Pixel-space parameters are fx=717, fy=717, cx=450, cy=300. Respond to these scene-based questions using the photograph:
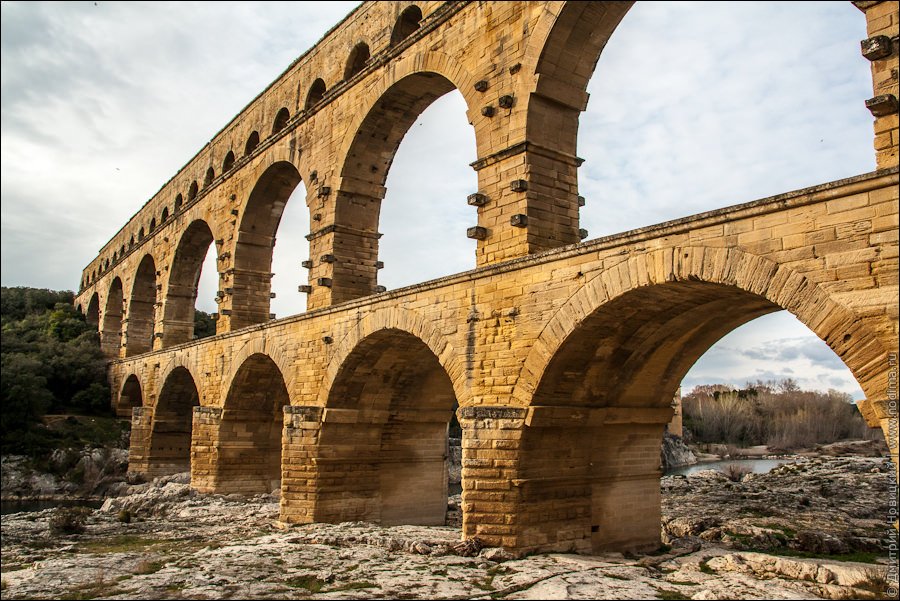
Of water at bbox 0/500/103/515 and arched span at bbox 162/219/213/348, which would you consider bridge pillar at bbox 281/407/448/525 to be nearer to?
water at bbox 0/500/103/515

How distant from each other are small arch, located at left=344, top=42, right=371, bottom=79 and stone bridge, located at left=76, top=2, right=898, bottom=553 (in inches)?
3.0

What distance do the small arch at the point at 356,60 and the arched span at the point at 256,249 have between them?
4.11 metres

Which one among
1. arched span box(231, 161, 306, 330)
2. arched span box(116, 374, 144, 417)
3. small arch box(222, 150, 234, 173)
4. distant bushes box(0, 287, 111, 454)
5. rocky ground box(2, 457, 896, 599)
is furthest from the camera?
arched span box(116, 374, 144, 417)

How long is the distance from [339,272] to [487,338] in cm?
583

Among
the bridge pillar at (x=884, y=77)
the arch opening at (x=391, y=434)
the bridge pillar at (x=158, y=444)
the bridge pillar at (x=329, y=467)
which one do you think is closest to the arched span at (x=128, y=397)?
the bridge pillar at (x=158, y=444)

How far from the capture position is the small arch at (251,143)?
65.4ft

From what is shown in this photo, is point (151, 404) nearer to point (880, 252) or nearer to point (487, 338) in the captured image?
point (487, 338)

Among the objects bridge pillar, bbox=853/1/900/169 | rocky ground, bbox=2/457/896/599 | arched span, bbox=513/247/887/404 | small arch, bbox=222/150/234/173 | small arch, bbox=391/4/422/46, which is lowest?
rocky ground, bbox=2/457/896/599

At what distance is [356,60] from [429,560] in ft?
35.5

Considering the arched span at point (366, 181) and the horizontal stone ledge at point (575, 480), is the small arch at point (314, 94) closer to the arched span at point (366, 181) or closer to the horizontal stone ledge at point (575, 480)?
the arched span at point (366, 181)

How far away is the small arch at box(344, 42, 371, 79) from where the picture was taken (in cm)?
1529

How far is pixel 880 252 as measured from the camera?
18.8 feet

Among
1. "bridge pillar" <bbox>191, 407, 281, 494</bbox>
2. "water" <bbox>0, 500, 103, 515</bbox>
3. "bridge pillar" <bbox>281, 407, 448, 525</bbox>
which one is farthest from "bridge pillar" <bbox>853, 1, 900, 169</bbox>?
"water" <bbox>0, 500, 103, 515</bbox>

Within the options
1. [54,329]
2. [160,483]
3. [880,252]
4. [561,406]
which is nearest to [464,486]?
[561,406]
